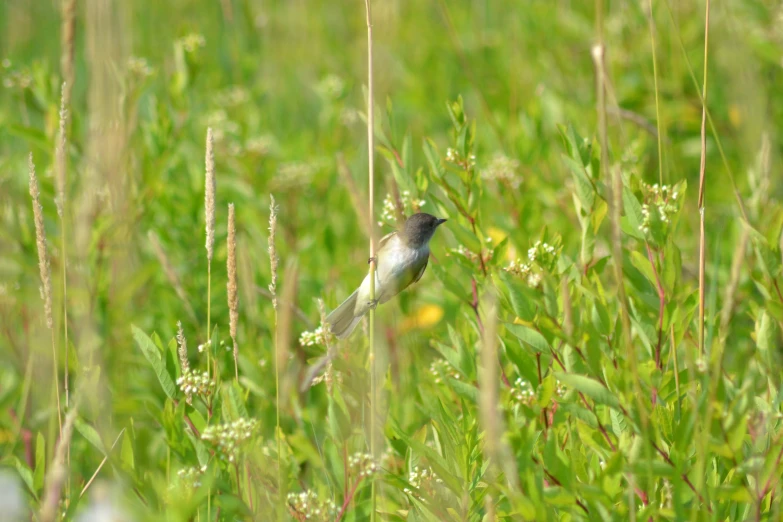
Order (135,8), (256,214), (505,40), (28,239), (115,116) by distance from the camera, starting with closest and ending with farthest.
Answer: (115,116) < (28,239) < (256,214) < (505,40) < (135,8)

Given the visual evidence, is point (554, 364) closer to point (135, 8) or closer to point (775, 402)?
point (775, 402)

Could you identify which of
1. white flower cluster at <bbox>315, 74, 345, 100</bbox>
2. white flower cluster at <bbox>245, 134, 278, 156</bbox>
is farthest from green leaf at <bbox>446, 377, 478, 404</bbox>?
white flower cluster at <bbox>315, 74, 345, 100</bbox>

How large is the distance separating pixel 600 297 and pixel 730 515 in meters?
0.51

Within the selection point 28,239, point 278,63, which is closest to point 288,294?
point 28,239

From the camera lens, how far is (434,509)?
167cm

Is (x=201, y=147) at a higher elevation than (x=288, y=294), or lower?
higher

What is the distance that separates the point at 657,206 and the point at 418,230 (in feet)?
3.42

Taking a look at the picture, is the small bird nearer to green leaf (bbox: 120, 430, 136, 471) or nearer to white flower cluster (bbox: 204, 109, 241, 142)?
green leaf (bbox: 120, 430, 136, 471)

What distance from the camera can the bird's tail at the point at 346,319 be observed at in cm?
251

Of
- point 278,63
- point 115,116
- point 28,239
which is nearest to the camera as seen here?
point 115,116

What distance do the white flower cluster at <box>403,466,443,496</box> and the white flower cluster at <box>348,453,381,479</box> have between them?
0.10m

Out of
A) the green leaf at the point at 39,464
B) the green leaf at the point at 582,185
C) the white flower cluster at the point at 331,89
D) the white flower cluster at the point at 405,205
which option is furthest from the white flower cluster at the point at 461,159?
the white flower cluster at the point at 331,89

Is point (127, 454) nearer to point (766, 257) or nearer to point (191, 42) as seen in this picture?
point (766, 257)

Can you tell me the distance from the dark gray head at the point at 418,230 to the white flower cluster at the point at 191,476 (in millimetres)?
1146
